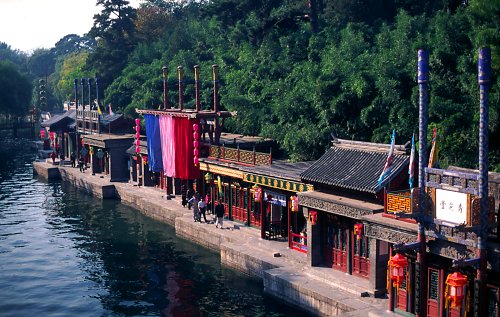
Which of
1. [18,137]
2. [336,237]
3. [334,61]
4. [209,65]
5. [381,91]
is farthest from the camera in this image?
[18,137]

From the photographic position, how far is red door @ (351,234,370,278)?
A: 89.2 feet

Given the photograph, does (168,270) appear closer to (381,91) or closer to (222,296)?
(222,296)

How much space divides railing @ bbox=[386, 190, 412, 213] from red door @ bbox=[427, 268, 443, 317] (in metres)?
2.22

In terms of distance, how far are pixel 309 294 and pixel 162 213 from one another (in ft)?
65.3

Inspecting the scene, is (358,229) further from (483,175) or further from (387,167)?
(483,175)

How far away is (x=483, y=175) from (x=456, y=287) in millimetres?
3417

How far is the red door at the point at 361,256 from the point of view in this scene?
2719 centimetres

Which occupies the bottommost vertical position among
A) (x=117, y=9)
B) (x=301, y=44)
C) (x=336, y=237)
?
(x=336, y=237)

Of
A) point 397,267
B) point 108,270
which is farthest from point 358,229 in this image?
point 108,270

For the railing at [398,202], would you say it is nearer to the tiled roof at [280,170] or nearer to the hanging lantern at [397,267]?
the hanging lantern at [397,267]

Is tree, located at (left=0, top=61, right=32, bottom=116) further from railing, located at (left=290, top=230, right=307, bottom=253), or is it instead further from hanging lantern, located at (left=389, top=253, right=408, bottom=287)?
hanging lantern, located at (left=389, top=253, right=408, bottom=287)

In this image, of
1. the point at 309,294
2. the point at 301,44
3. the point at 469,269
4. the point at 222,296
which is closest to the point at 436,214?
the point at 469,269

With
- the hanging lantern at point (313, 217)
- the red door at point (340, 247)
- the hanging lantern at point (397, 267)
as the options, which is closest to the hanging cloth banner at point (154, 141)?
the hanging lantern at point (313, 217)

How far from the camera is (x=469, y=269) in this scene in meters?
21.1
